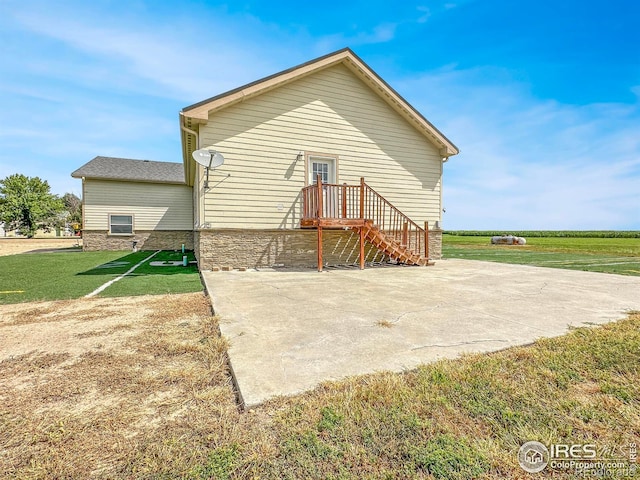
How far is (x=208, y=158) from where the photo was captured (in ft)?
27.4

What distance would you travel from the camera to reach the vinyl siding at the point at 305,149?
9.08 m

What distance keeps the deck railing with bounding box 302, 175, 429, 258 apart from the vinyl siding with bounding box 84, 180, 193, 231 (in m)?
11.7

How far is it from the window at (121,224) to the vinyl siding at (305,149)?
1136 centimetres

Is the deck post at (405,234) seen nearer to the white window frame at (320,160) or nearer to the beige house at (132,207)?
the white window frame at (320,160)

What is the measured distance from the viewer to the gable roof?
847 cm

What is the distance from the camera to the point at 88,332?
3.41 metres

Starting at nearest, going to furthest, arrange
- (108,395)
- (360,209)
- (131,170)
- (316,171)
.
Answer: (108,395), (360,209), (316,171), (131,170)

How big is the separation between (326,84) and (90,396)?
10.7 m

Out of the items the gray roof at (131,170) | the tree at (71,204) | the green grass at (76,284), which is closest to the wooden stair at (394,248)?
the green grass at (76,284)

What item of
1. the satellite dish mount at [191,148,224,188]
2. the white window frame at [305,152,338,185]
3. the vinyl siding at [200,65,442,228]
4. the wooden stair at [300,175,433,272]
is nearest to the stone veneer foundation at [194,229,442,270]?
the vinyl siding at [200,65,442,228]

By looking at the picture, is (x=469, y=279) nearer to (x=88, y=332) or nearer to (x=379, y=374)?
(x=379, y=374)

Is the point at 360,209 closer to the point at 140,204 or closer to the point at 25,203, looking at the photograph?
the point at 140,204

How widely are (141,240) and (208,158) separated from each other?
11919 millimetres
